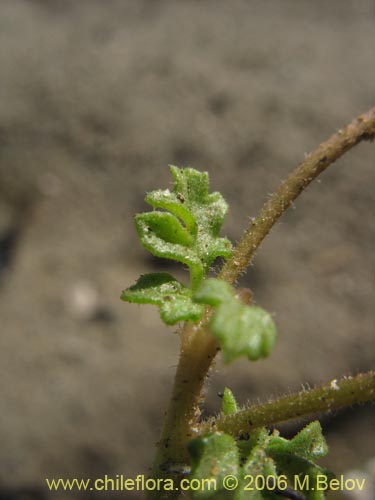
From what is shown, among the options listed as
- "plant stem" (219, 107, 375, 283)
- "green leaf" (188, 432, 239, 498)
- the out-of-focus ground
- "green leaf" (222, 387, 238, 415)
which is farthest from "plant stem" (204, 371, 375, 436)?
the out-of-focus ground

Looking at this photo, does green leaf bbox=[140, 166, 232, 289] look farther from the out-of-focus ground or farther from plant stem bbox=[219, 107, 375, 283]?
the out-of-focus ground

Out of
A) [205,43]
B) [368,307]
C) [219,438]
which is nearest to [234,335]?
[219,438]

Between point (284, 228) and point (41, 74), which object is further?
point (41, 74)

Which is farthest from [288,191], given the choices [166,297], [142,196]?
[142,196]

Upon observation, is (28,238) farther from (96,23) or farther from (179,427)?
(179,427)

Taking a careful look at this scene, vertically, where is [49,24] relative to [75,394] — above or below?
above

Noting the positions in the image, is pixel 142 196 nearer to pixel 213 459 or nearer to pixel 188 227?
pixel 188 227
